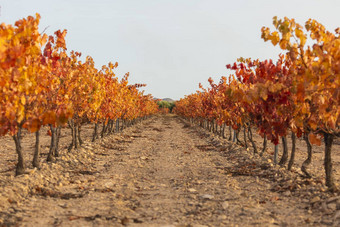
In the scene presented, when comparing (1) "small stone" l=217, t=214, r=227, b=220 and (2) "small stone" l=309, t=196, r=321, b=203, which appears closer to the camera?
(1) "small stone" l=217, t=214, r=227, b=220

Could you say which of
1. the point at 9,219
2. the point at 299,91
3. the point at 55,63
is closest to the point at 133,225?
the point at 9,219

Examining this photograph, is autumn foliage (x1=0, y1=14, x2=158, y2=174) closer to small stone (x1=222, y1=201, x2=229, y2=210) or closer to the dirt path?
the dirt path

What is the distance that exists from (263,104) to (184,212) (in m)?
3.35

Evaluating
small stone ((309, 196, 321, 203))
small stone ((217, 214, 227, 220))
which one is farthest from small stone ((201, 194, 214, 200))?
small stone ((309, 196, 321, 203))

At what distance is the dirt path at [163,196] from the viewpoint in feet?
19.7

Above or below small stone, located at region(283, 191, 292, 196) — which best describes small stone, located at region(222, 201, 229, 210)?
below

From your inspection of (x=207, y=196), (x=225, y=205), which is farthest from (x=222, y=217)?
(x=207, y=196)

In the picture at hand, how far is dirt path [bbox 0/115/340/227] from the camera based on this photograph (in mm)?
5996

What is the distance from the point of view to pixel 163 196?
7.86 metres

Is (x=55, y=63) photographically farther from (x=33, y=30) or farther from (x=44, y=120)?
(x=44, y=120)

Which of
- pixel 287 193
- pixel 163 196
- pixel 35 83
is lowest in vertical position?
pixel 163 196

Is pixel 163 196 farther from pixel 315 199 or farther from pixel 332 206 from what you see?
pixel 332 206

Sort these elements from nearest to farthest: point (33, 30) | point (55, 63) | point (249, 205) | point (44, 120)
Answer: point (44, 120), point (33, 30), point (249, 205), point (55, 63)

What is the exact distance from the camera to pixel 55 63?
847 cm
